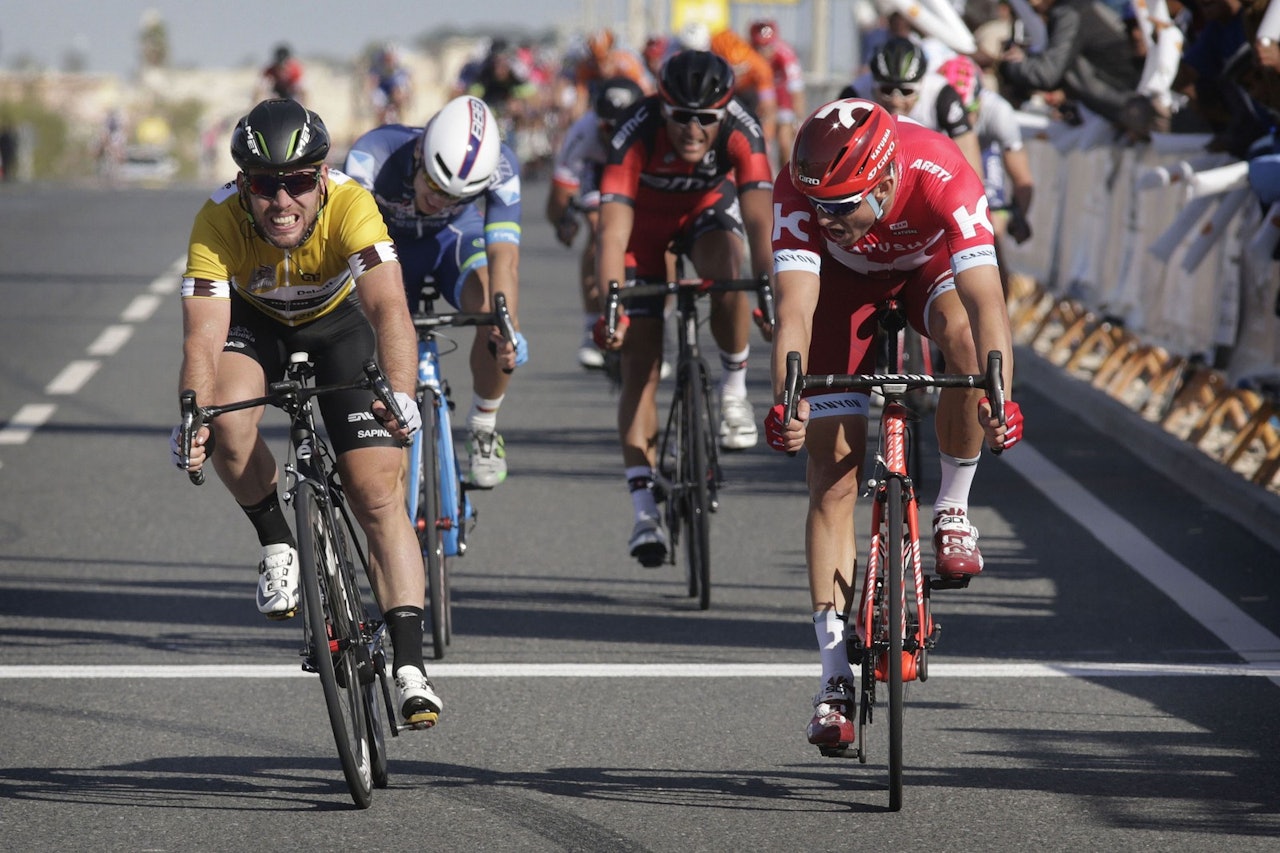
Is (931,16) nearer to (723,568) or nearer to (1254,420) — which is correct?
(1254,420)

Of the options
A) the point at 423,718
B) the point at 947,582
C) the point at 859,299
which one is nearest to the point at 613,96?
the point at 859,299

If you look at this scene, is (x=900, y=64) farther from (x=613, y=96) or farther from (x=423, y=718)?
(x=423, y=718)

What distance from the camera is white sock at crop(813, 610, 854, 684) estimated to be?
6055mm

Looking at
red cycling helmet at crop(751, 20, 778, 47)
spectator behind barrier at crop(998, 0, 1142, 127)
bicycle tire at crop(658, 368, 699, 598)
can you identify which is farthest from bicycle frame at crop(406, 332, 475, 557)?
red cycling helmet at crop(751, 20, 778, 47)

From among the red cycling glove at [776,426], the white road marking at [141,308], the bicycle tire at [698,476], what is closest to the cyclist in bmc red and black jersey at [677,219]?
the bicycle tire at [698,476]

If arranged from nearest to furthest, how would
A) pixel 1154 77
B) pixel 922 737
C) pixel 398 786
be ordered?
1. pixel 398 786
2. pixel 922 737
3. pixel 1154 77

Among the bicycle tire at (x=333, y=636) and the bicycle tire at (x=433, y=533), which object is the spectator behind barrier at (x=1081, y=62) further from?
the bicycle tire at (x=333, y=636)

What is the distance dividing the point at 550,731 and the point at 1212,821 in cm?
205

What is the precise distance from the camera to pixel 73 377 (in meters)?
15.9

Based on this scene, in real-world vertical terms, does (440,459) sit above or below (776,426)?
below

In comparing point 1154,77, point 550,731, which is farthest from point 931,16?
point 550,731

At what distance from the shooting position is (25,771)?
20.7ft

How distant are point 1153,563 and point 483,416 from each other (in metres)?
2.89

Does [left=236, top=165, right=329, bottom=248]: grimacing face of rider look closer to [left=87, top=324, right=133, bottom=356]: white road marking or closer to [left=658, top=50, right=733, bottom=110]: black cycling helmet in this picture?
[left=658, top=50, right=733, bottom=110]: black cycling helmet
